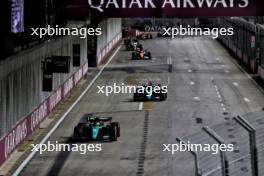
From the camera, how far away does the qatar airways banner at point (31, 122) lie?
1155 inches

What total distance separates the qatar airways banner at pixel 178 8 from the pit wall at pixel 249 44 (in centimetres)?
1960

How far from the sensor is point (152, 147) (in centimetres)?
3344

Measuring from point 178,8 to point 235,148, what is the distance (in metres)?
27.9

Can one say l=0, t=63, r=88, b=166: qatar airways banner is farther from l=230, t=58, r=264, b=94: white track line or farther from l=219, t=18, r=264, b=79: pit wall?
l=219, t=18, r=264, b=79: pit wall

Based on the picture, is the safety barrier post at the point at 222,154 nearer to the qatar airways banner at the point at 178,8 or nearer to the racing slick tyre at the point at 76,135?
the racing slick tyre at the point at 76,135

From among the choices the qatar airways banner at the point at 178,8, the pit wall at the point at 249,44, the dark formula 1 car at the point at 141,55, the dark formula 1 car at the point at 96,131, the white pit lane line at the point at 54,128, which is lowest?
the white pit lane line at the point at 54,128

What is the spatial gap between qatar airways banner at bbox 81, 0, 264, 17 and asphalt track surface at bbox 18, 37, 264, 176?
20.0ft

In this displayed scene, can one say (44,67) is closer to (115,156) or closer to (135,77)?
(115,156)

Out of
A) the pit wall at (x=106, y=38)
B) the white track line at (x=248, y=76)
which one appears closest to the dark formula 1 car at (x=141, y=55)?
the pit wall at (x=106, y=38)

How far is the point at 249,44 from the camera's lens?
242ft

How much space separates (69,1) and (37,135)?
12.5m

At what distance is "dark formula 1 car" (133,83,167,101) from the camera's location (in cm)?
4925

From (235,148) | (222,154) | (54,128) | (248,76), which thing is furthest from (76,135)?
(248,76)

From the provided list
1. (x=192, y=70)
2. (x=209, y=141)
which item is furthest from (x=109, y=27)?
(x=209, y=141)
